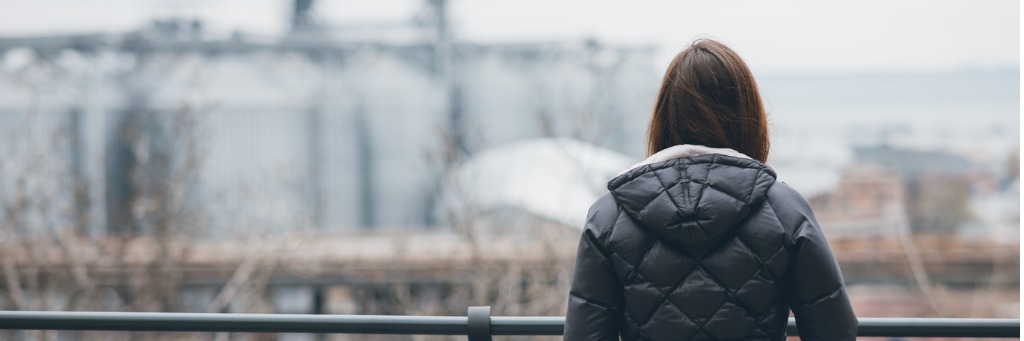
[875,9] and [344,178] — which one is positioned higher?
[875,9]

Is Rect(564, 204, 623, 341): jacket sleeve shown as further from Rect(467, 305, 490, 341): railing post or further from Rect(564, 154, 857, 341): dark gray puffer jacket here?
Rect(467, 305, 490, 341): railing post

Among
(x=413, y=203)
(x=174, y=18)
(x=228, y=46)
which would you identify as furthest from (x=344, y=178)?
(x=174, y=18)

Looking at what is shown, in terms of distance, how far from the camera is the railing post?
1.48 m

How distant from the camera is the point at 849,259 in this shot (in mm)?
11055

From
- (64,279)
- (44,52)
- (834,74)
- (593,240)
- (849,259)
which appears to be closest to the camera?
(593,240)

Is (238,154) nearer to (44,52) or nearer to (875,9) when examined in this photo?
(44,52)

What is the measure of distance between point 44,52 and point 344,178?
15.0 feet

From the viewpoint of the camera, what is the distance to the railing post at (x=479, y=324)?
1.48m

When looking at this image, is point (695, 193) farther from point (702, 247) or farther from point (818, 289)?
point (818, 289)

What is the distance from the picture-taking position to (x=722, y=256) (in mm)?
1098

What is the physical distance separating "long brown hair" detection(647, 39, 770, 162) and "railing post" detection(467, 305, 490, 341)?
49cm

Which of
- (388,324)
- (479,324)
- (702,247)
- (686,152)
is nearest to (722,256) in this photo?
(702,247)

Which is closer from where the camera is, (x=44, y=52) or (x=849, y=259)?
(x=849, y=259)

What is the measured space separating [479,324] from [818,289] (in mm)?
586
